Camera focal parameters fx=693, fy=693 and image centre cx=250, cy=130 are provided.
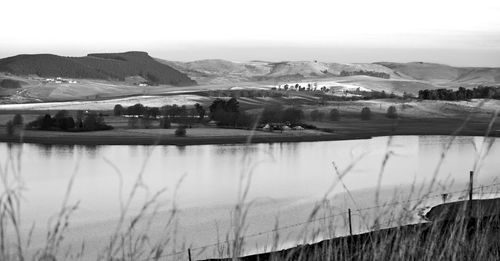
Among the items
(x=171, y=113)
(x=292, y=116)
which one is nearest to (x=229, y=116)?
(x=292, y=116)

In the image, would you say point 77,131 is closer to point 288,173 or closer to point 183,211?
point 288,173

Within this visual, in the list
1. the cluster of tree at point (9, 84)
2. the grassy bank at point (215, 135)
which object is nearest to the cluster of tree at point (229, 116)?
the grassy bank at point (215, 135)

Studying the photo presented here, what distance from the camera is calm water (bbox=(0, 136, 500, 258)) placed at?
1120 centimetres

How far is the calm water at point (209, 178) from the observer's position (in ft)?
36.8

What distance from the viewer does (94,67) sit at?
3337 inches

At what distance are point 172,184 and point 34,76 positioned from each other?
206 ft

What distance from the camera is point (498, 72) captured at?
99000 mm

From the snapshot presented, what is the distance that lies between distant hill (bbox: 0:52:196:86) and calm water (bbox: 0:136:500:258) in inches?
2115

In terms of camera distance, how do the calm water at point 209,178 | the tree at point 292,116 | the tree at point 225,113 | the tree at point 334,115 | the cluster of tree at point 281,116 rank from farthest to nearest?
the tree at point 334,115, the tree at point 292,116, the cluster of tree at point 281,116, the tree at point 225,113, the calm water at point 209,178

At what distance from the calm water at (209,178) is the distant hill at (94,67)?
176ft

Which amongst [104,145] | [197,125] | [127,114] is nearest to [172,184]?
[104,145]

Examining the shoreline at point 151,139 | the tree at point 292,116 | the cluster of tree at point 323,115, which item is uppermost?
the tree at point 292,116

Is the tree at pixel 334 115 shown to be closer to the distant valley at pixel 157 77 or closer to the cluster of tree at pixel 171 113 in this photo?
the cluster of tree at pixel 171 113

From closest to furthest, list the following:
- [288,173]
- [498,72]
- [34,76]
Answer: [288,173] → [34,76] → [498,72]
